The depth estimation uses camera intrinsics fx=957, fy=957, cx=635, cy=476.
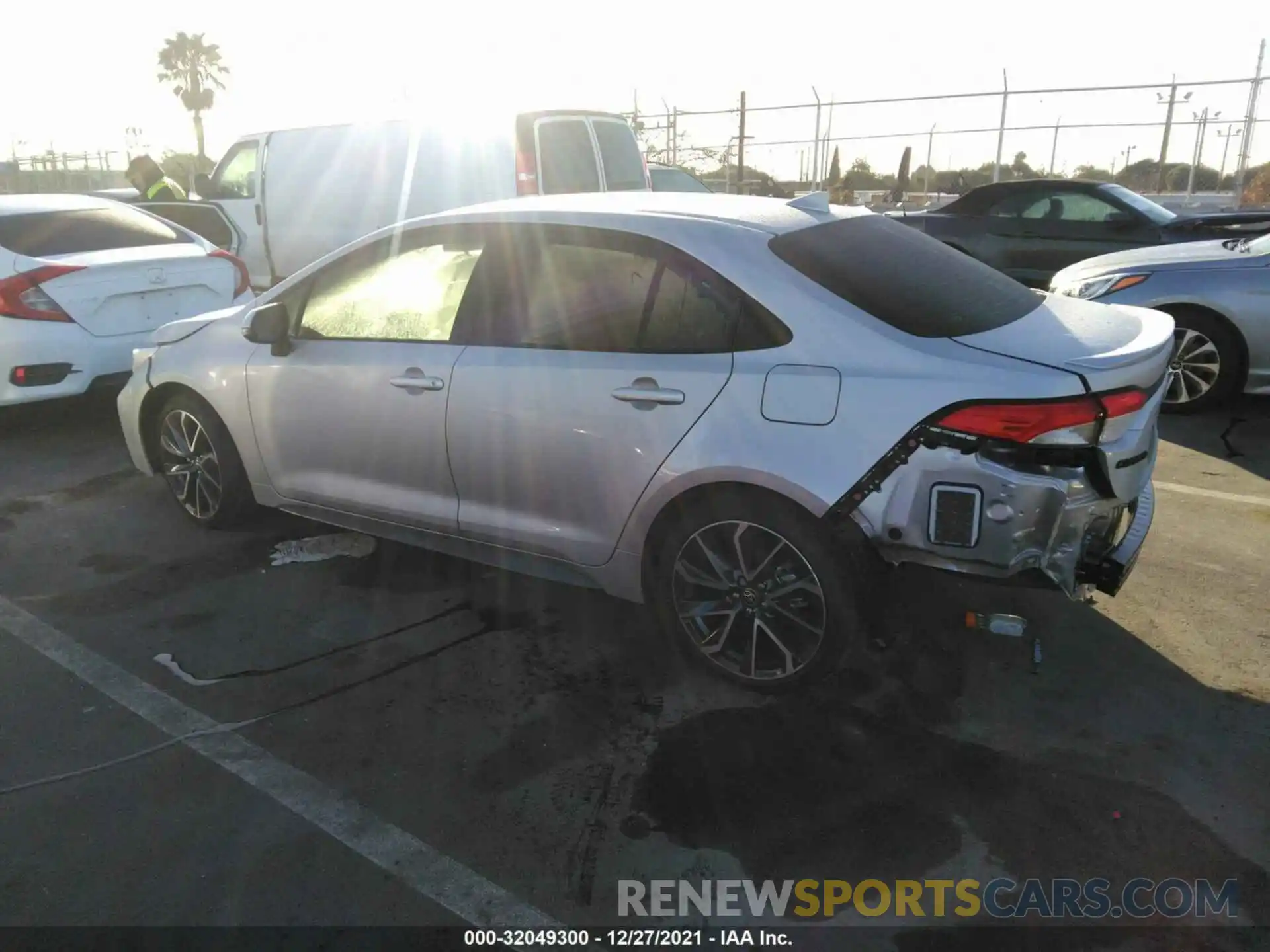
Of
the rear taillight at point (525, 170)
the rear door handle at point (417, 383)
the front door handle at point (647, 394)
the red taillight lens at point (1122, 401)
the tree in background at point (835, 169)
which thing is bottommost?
the rear door handle at point (417, 383)

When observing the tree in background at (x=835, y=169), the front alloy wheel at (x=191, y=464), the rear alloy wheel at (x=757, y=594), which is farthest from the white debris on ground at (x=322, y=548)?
the tree in background at (x=835, y=169)

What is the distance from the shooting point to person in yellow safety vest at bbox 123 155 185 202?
10.5 metres

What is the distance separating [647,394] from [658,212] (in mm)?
743

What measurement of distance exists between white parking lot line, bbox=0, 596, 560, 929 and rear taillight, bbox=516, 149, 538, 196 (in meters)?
5.69

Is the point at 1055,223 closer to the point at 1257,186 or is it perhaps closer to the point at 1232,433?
the point at 1232,433

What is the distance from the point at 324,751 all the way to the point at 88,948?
0.84 m

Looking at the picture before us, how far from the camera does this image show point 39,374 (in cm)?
591

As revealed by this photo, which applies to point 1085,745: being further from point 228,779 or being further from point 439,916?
point 228,779

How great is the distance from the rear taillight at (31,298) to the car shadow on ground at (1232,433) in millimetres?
7013

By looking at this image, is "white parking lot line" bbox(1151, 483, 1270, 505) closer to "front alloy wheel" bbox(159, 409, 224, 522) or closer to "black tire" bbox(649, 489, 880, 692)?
"black tire" bbox(649, 489, 880, 692)

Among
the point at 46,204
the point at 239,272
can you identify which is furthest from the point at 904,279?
the point at 46,204

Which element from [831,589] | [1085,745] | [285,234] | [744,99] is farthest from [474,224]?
[744,99]

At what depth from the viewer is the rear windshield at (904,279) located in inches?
121

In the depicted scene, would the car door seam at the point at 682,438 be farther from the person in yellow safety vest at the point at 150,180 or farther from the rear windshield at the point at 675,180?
the rear windshield at the point at 675,180
